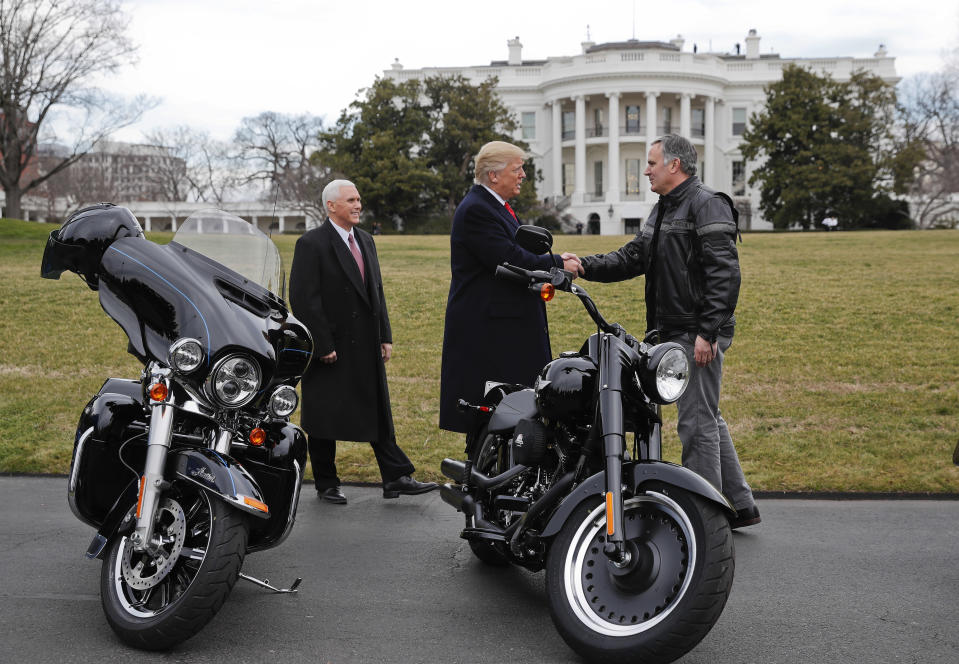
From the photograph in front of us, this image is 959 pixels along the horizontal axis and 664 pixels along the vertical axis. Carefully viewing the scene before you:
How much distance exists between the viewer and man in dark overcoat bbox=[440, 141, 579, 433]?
5262 millimetres

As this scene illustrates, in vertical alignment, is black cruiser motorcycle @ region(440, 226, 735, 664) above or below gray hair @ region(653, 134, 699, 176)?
below

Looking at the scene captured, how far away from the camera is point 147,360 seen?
3998mm

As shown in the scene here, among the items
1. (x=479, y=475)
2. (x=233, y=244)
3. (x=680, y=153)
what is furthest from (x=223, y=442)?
(x=680, y=153)

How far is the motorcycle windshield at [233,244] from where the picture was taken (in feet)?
13.9

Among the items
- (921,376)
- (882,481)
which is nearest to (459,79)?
(921,376)

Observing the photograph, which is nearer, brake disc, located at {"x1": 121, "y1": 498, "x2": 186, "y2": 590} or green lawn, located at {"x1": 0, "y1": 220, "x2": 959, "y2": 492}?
brake disc, located at {"x1": 121, "y1": 498, "x2": 186, "y2": 590}

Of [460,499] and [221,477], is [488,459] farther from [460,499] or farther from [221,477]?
[221,477]

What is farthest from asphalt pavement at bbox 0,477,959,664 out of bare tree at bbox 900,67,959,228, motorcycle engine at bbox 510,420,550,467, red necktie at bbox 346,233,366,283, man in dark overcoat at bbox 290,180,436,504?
bare tree at bbox 900,67,959,228

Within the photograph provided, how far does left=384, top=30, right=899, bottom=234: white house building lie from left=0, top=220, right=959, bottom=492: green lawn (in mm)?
50481

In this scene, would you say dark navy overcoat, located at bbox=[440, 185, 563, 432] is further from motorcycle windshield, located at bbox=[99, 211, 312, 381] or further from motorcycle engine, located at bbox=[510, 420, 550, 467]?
motorcycle windshield, located at bbox=[99, 211, 312, 381]

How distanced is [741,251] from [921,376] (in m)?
16.1

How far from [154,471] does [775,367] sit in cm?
876

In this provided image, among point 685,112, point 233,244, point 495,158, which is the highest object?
point 685,112

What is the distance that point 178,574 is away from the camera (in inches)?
149
